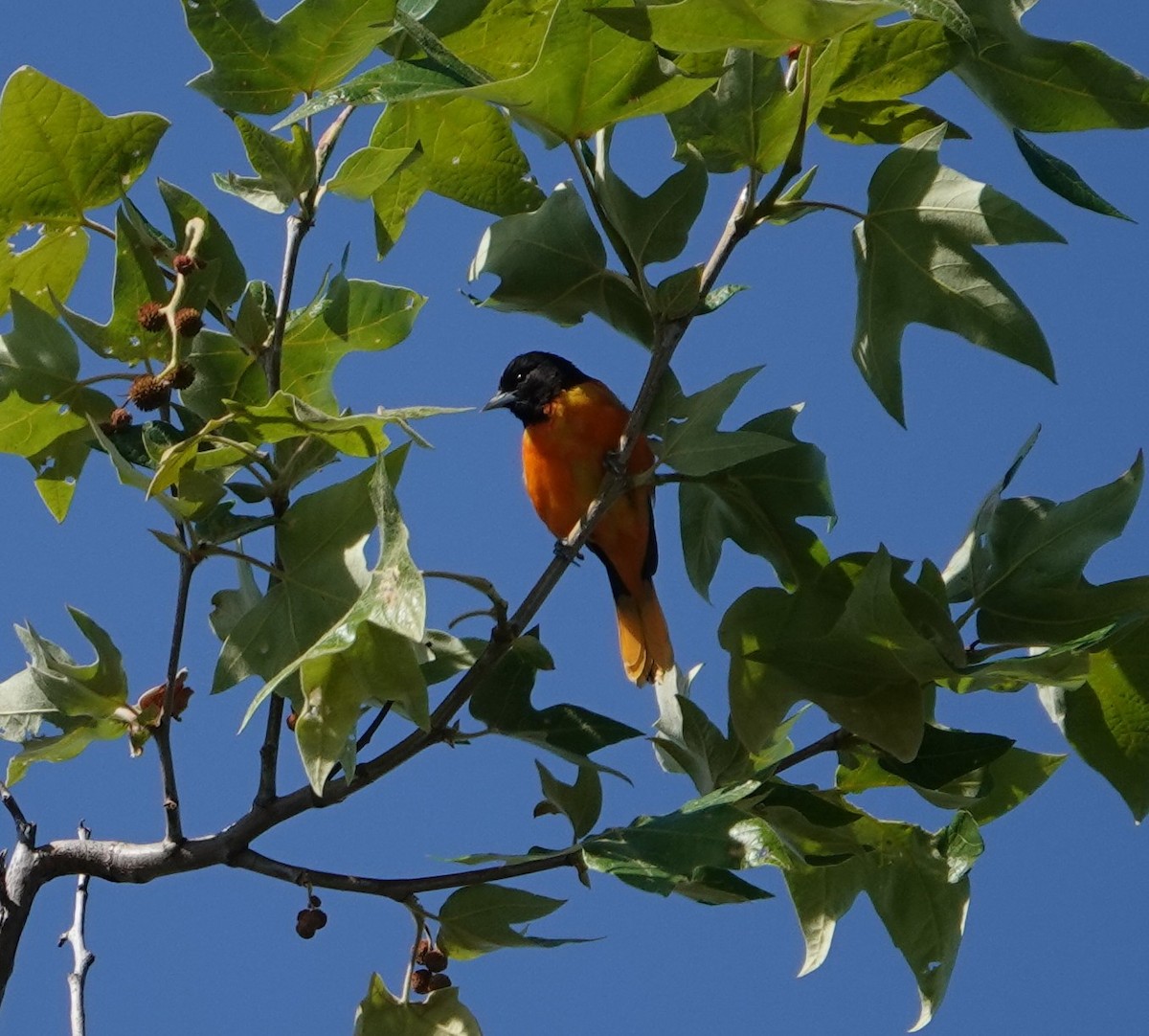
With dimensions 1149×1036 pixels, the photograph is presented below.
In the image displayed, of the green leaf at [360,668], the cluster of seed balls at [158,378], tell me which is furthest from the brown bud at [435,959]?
the cluster of seed balls at [158,378]

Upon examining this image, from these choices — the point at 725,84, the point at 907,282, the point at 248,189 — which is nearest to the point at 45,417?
the point at 248,189

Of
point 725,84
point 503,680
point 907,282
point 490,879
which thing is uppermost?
point 725,84

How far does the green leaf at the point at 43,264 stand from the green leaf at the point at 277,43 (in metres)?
Answer: 0.36

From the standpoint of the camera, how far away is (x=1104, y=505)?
6.70 feet

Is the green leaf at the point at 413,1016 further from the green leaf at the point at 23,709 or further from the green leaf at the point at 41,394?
the green leaf at the point at 41,394

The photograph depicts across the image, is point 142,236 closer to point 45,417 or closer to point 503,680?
point 45,417

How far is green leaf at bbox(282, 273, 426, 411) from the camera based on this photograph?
6.94 feet

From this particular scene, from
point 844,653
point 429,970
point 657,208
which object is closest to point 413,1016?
point 429,970

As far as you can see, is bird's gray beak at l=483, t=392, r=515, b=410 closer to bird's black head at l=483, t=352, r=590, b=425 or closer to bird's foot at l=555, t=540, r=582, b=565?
bird's black head at l=483, t=352, r=590, b=425

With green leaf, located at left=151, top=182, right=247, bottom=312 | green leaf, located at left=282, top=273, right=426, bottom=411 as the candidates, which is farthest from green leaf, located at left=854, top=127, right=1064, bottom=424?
green leaf, located at left=151, top=182, right=247, bottom=312

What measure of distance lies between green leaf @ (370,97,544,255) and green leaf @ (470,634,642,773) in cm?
62

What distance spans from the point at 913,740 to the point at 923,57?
33.8 inches

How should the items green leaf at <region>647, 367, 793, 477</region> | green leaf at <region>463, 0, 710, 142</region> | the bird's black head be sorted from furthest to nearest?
the bird's black head
green leaf at <region>647, 367, 793, 477</region>
green leaf at <region>463, 0, 710, 142</region>

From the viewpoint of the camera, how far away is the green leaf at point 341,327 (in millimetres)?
2115
